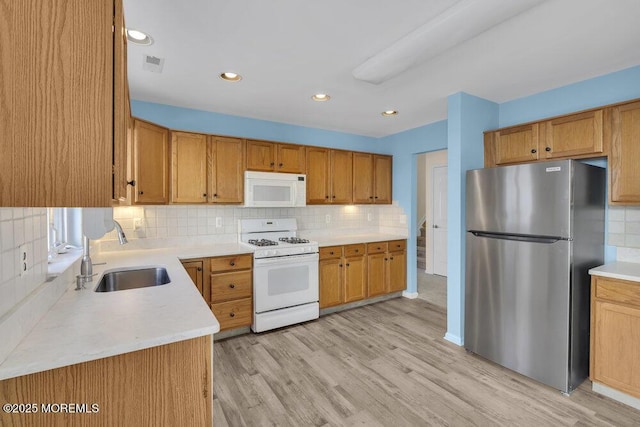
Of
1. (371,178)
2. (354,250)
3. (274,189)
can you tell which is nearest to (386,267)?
(354,250)

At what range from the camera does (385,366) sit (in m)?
2.53

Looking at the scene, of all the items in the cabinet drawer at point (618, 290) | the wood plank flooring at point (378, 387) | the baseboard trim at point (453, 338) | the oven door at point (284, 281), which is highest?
the cabinet drawer at point (618, 290)

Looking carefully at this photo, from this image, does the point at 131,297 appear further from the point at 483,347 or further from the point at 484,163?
the point at 484,163

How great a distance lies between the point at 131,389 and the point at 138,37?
2.03 m

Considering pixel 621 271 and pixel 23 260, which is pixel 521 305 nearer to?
pixel 621 271

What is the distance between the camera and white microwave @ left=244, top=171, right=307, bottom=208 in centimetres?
335

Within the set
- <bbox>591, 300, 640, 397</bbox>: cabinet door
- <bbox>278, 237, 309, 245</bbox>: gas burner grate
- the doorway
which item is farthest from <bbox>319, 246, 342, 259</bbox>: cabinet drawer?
<bbox>591, 300, 640, 397</bbox>: cabinet door

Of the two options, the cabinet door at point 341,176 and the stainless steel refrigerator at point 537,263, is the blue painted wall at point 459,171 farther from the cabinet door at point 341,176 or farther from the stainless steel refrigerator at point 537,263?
the cabinet door at point 341,176

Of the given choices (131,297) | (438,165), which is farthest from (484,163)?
(131,297)

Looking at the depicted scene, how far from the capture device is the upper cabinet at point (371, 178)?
13.9 feet

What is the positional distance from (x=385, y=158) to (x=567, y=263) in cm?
277

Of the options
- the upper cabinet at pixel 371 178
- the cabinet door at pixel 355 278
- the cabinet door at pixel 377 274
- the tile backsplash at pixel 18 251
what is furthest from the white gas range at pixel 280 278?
the tile backsplash at pixel 18 251

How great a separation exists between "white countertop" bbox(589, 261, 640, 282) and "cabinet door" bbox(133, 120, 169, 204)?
3.63 metres

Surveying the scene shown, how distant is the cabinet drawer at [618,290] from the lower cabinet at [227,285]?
2915 mm
